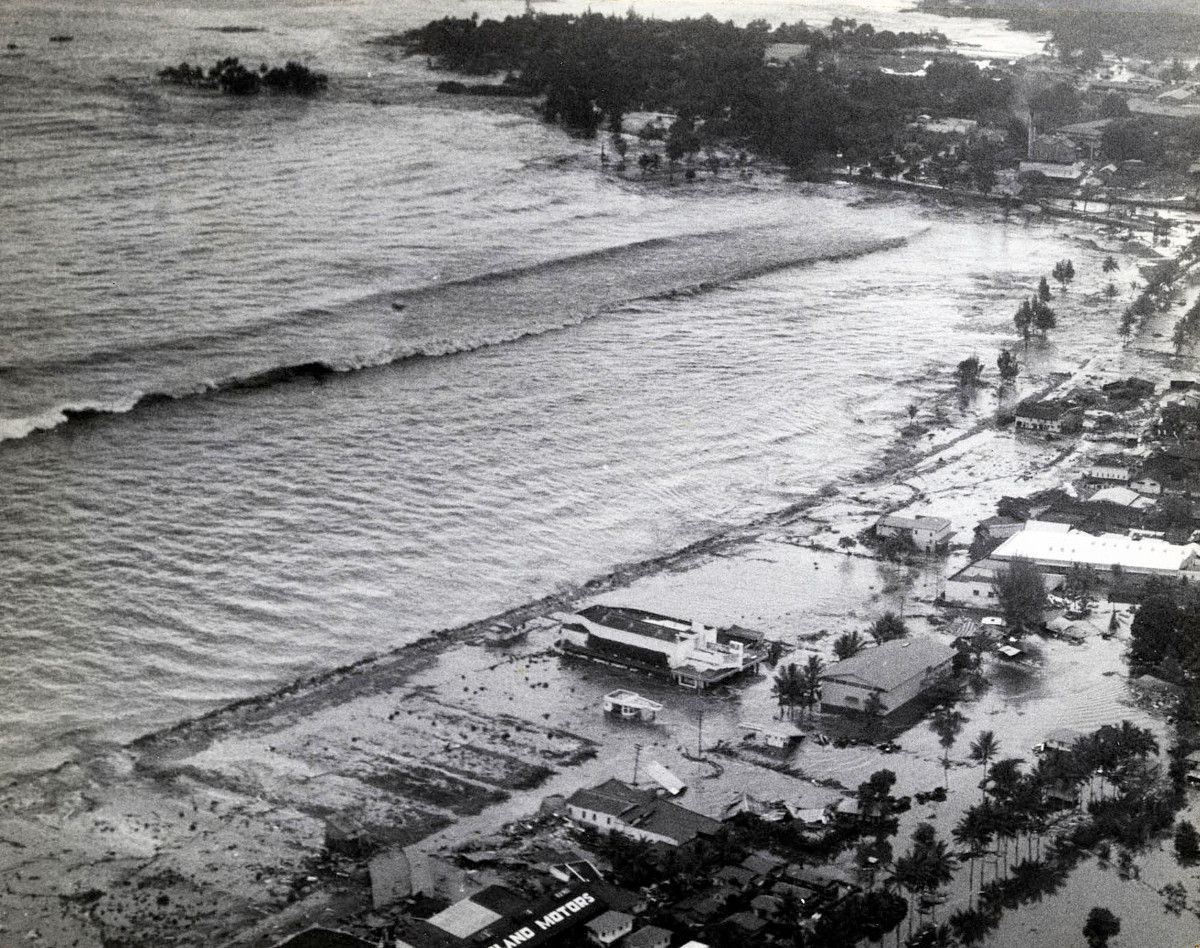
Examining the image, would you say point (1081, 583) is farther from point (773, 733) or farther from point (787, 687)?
point (773, 733)

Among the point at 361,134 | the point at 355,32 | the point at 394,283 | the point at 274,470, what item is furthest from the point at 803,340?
the point at 355,32

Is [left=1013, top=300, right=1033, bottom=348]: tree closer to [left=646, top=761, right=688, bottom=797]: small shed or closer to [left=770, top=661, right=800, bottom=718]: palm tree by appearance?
[left=770, top=661, right=800, bottom=718]: palm tree

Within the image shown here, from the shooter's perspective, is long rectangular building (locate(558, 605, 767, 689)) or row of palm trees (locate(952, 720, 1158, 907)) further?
long rectangular building (locate(558, 605, 767, 689))

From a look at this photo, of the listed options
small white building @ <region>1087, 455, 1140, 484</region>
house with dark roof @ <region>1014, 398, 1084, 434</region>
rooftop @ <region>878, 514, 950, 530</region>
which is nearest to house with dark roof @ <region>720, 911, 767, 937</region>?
rooftop @ <region>878, 514, 950, 530</region>

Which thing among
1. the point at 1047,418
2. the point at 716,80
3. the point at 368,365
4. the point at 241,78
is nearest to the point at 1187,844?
the point at 1047,418

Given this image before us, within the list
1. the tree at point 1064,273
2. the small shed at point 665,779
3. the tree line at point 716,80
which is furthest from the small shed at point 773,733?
the tree line at point 716,80

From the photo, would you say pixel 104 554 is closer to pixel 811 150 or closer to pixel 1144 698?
pixel 1144 698

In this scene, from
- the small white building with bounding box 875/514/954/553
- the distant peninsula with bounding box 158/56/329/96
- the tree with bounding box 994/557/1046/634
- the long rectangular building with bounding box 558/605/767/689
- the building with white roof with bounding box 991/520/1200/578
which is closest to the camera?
the long rectangular building with bounding box 558/605/767/689
